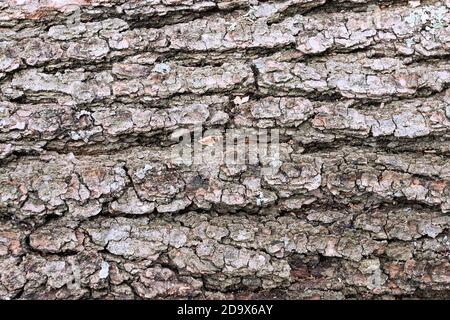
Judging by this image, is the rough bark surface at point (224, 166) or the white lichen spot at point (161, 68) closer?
the rough bark surface at point (224, 166)

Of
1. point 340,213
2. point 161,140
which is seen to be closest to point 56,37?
→ point 161,140

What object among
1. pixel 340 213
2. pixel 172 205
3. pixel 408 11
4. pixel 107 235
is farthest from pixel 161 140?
pixel 408 11

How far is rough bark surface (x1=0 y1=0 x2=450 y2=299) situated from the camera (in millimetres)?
1983

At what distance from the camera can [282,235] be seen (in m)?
2.02

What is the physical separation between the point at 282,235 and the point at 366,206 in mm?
355

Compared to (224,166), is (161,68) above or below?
above

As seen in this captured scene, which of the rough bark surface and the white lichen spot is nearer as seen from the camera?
the rough bark surface

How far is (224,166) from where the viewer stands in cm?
206

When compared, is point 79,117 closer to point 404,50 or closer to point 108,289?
point 108,289

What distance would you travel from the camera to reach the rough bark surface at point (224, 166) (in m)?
1.98

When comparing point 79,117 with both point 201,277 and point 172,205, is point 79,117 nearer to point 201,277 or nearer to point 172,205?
point 172,205

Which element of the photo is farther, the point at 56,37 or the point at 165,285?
the point at 56,37
